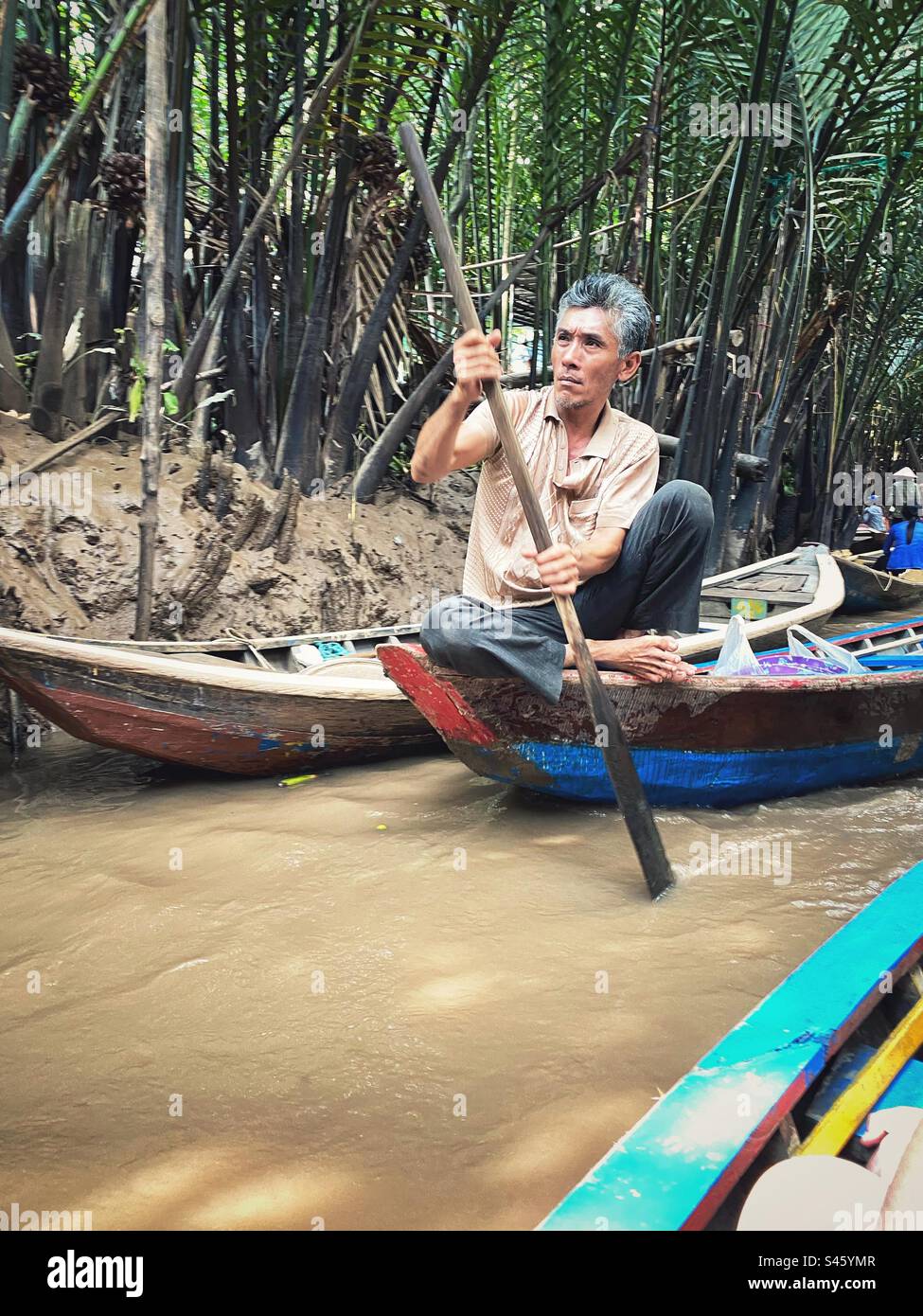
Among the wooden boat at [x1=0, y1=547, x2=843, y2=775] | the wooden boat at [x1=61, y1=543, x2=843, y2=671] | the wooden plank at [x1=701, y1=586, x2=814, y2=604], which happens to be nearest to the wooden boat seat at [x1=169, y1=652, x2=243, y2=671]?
the wooden boat at [x1=0, y1=547, x2=843, y2=775]

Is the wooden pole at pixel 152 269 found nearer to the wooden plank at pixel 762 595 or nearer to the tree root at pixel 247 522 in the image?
the tree root at pixel 247 522

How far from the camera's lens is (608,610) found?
111 inches

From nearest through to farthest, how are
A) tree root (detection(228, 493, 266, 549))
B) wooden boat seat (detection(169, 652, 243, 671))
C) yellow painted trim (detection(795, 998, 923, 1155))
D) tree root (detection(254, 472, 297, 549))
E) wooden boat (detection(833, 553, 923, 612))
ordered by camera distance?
yellow painted trim (detection(795, 998, 923, 1155)) < wooden boat seat (detection(169, 652, 243, 671)) < tree root (detection(228, 493, 266, 549)) < tree root (detection(254, 472, 297, 549)) < wooden boat (detection(833, 553, 923, 612))

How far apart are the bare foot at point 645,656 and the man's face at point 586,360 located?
67cm

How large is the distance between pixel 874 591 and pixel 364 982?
685 centimetres

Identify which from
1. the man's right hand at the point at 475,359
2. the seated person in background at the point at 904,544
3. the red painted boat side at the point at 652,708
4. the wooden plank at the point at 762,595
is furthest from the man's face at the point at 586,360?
the seated person in background at the point at 904,544

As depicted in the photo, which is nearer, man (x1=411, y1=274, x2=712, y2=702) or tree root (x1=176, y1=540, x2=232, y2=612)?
man (x1=411, y1=274, x2=712, y2=702)

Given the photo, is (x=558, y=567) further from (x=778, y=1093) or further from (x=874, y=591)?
(x=874, y=591)

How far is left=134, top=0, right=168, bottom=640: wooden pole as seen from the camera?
3.45 metres

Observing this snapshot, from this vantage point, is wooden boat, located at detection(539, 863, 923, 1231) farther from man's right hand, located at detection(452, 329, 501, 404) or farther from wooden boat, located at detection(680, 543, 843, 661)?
wooden boat, located at detection(680, 543, 843, 661)

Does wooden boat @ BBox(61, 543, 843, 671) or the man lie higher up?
→ the man

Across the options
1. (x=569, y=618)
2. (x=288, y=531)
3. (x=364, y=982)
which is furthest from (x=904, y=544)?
(x=364, y=982)

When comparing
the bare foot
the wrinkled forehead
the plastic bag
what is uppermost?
the wrinkled forehead

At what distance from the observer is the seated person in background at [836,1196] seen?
3.11 ft
